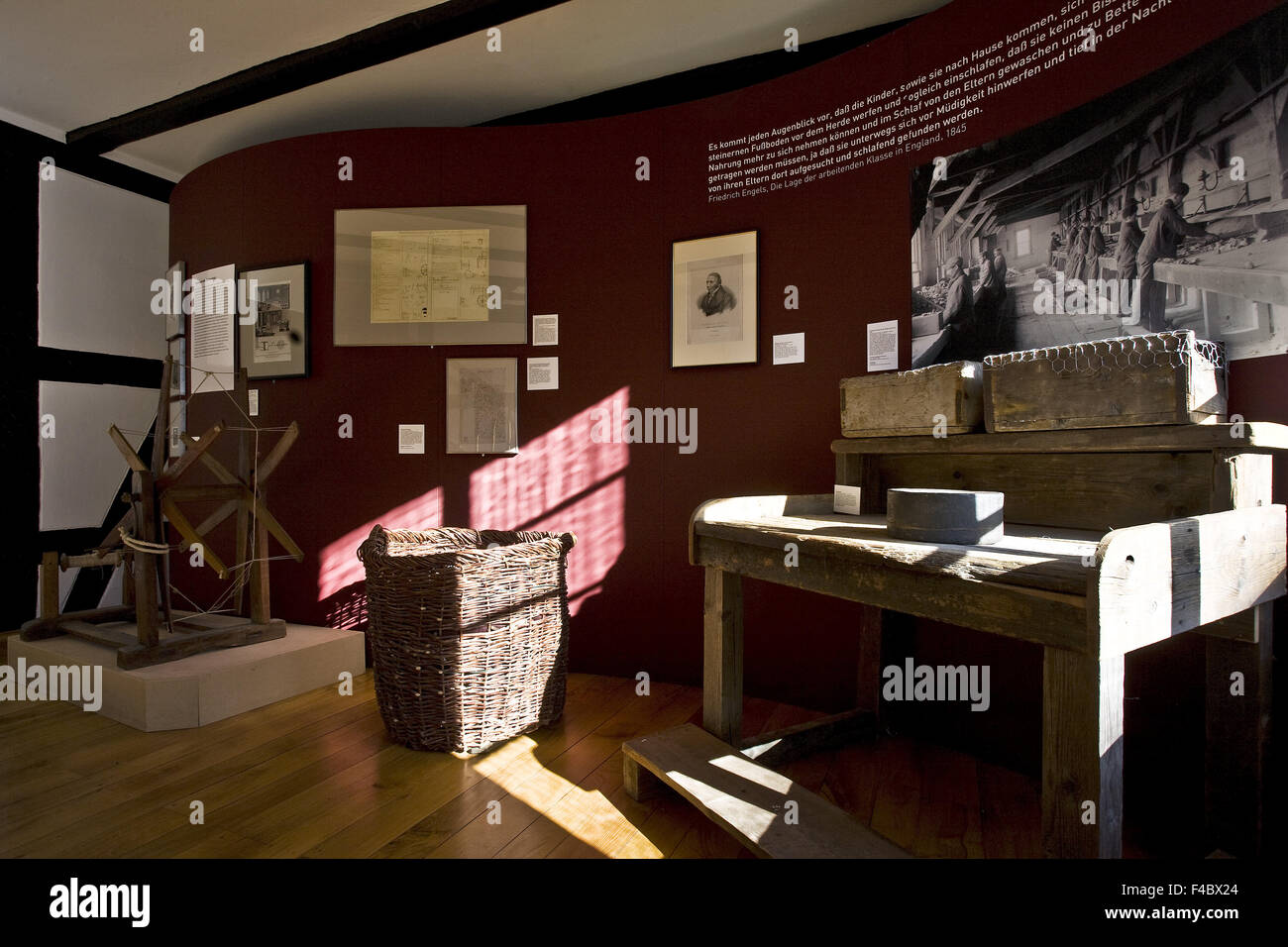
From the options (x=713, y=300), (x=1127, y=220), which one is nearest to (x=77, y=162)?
(x=713, y=300)

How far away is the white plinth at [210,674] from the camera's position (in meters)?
2.45

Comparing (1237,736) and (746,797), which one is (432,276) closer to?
(746,797)

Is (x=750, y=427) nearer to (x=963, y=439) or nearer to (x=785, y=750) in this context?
(x=963, y=439)

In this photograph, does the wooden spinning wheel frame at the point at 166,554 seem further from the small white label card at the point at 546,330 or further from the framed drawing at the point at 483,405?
the small white label card at the point at 546,330

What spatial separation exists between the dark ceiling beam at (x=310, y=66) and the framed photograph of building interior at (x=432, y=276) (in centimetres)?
76

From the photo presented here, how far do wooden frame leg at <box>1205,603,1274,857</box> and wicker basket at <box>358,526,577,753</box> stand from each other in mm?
1925

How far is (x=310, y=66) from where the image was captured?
3.43 meters

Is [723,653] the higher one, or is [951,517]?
[951,517]

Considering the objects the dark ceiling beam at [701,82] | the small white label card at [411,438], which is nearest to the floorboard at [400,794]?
the small white label card at [411,438]

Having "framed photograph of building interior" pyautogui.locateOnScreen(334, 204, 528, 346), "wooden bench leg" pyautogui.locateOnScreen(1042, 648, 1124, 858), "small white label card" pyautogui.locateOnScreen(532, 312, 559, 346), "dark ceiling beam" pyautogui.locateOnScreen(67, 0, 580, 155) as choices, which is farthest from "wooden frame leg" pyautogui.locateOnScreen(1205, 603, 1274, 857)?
"dark ceiling beam" pyautogui.locateOnScreen(67, 0, 580, 155)

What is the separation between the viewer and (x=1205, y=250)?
164 cm

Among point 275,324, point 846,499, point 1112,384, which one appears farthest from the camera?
point 275,324

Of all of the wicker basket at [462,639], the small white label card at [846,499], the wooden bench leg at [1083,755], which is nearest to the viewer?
the wooden bench leg at [1083,755]

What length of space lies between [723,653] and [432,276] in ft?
8.13
